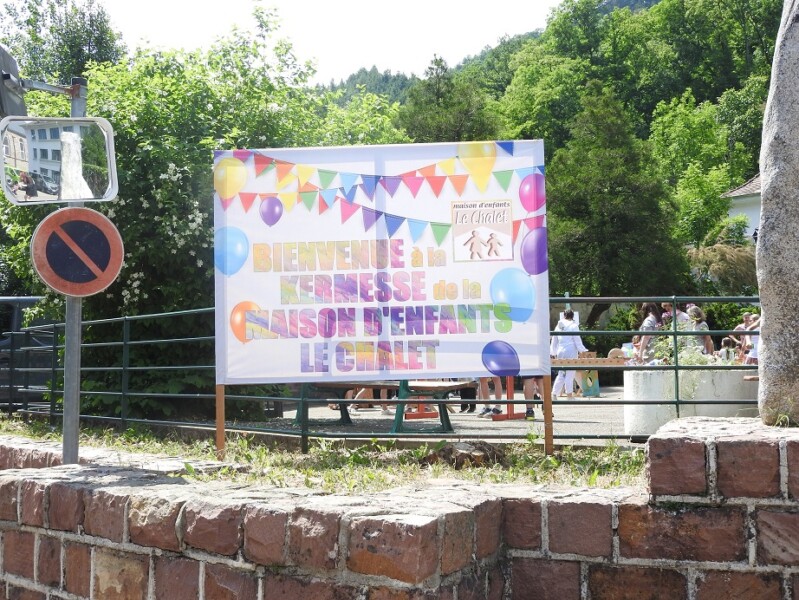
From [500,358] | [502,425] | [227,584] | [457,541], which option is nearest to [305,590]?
[227,584]

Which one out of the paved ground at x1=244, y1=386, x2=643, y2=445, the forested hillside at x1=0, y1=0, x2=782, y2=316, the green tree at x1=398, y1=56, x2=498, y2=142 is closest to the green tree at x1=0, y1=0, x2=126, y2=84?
the forested hillside at x1=0, y1=0, x2=782, y2=316

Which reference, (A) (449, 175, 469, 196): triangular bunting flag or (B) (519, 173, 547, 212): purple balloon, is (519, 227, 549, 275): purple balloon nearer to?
(B) (519, 173, 547, 212): purple balloon

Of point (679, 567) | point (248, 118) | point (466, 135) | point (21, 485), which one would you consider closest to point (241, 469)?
point (21, 485)

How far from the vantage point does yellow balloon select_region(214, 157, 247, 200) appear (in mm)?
6828

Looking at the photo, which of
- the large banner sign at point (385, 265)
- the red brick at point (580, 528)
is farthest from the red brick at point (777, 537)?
the large banner sign at point (385, 265)

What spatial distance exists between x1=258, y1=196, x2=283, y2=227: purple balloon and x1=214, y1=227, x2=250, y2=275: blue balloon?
20cm

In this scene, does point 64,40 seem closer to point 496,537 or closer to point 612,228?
point 612,228

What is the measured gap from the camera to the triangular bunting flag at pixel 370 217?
6629 mm

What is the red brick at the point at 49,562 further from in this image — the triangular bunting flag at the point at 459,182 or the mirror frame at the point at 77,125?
the triangular bunting flag at the point at 459,182

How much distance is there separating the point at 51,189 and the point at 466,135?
2497 cm

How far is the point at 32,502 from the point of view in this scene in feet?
14.0

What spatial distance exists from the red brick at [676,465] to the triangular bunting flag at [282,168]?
4027 millimetres

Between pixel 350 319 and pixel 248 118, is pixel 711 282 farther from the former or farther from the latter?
pixel 350 319

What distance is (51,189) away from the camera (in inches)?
211
